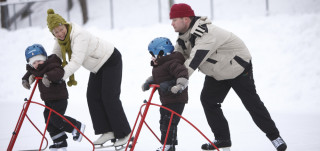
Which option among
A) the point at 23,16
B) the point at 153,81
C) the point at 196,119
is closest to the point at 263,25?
the point at 196,119

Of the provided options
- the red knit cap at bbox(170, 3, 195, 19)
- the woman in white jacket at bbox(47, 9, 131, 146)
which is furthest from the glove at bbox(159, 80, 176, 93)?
the woman in white jacket at bbox(47, 9, 131, 146)

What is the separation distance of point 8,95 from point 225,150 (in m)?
8.05

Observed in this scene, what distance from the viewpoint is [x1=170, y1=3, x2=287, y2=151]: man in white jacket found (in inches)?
167

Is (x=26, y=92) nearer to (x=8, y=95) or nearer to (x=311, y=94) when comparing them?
(x=8, y=95)

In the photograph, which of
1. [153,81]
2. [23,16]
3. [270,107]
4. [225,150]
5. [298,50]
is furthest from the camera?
[23,16]

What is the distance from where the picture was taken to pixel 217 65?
444 cm

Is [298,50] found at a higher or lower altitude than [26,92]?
higher

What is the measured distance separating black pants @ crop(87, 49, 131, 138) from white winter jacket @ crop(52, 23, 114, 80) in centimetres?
11

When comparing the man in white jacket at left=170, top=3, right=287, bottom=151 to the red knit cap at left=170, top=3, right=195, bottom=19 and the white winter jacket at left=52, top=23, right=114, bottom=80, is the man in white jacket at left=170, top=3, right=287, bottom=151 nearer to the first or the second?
the red knit cap at left=170, top=3, right=195, bottom=19

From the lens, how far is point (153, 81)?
14.3 feet

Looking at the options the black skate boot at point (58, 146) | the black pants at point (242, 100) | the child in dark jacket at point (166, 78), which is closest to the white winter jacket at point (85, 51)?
the black skate boot at point (58, 146)

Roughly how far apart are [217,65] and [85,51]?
1.47m

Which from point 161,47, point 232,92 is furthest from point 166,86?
point 232,92

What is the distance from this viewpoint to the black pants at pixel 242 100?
14.9ft
